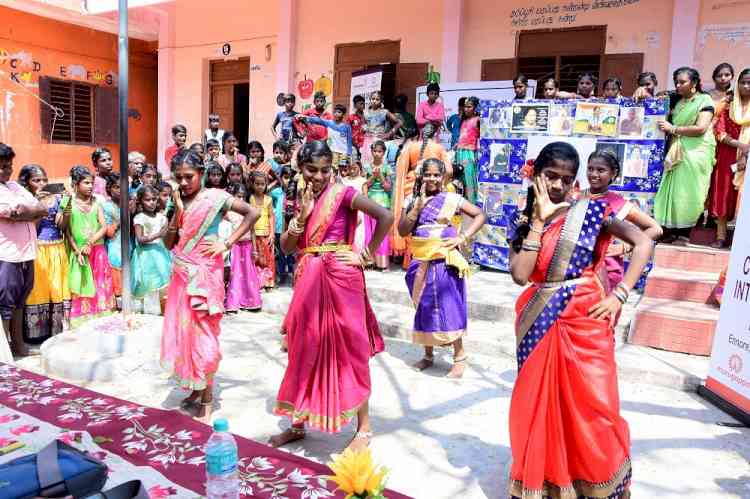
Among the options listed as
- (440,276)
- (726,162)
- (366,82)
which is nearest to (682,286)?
(726,162)

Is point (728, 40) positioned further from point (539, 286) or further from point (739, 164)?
point (539, 286)

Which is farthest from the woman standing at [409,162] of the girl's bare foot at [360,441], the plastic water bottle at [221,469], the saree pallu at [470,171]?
the plastic water bottle at [221,469]

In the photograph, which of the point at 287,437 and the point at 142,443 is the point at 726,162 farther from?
the point at 142,443

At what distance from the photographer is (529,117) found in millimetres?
7516

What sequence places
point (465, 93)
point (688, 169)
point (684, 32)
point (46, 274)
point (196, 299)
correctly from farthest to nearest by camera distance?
point (465, 93)
point (684, 32)
point (688, 169)
point (46, 274)
point (196, 299)

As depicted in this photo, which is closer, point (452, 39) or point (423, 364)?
point (423, 364)

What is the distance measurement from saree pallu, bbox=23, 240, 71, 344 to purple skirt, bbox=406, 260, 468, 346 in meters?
3.54

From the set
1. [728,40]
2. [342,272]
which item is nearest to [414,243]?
[342,272]

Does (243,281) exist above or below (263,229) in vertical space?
below

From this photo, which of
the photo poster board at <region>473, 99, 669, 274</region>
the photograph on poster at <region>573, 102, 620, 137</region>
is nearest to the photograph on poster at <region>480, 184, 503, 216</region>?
the photo poster board at <region>473, 99, 669, 274</region>

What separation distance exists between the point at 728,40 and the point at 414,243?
6.14m

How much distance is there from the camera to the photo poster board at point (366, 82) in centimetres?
1030

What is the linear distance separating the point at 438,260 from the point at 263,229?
3.19 m

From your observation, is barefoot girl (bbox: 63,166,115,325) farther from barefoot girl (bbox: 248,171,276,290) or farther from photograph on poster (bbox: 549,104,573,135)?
photograph on poster (bbox: 549,104,573,135)
